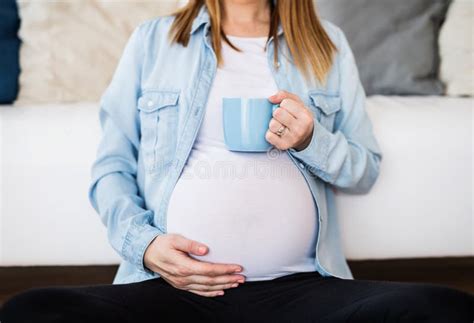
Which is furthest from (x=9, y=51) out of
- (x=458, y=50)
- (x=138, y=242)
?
(x=458, y=50)

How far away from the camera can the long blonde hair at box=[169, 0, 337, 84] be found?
122 cm

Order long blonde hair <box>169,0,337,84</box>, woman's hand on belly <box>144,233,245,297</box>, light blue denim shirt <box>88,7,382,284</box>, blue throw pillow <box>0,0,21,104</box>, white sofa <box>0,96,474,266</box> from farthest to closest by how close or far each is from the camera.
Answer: blue throw pillow <box>0,0,21,104</box>, white sofa <box>0,96,474,266</box>, long blonde hair <box>169,0,337,84</box>, light blue denim shirt <box>88,7,382,284</box>, woman's hand on belly <box>144,233,245,297</box>

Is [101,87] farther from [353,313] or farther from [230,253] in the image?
[353,313]

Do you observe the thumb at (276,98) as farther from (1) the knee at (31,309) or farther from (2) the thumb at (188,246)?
(1) the knee at (31,309)

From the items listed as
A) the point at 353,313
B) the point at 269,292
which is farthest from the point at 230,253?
the point at 353,313

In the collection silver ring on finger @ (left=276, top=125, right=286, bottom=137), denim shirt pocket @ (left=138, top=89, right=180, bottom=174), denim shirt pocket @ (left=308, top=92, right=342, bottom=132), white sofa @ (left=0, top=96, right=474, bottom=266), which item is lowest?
white sofa @ (left=0, top=96, right=474, bottom=266)

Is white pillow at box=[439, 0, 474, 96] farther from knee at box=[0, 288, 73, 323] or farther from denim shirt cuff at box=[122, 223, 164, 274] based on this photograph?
knee at box=[0, 288, 73, 323]

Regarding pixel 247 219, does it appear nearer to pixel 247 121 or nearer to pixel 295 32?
pixel 247 121

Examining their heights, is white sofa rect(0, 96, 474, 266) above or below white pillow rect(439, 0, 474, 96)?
below

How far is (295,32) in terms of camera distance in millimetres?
1239

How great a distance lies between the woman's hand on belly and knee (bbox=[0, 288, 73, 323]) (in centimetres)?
20

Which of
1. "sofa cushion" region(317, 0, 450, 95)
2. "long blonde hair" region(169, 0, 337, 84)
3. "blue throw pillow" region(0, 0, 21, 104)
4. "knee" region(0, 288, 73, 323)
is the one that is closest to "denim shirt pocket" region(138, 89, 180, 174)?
"long blonde hair" region(169, 0, 337, 84)

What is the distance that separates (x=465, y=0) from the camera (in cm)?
165

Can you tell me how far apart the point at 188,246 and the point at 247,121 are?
245mm
